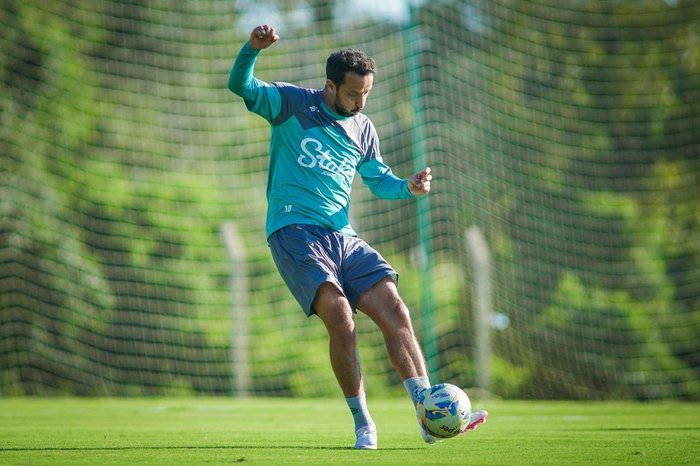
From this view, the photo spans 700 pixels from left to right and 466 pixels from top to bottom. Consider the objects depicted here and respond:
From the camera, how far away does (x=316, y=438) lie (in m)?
5.72

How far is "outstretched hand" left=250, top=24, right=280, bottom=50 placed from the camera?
5.01 m

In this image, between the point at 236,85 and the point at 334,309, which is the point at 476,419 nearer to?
the point at 334,309

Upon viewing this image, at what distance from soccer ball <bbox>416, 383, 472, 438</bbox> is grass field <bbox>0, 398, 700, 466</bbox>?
11 centimetres

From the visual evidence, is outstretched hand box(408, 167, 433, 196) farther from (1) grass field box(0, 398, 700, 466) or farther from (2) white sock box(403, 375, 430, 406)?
(1) grass field box(0, 398, 700, 466)

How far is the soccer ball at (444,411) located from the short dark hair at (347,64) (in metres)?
1.58

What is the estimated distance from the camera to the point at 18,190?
52.6ft

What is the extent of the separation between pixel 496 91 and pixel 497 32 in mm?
1010

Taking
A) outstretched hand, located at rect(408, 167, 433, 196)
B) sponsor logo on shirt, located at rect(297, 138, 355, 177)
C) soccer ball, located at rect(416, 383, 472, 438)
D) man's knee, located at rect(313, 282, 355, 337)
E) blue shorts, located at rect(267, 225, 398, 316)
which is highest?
sponsor logo on shirt, located at rect(297, 138, 355, 177)

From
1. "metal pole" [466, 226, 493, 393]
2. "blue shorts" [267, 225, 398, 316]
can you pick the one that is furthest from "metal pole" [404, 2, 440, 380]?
"blue shorts" [267, 225, 398, 316]

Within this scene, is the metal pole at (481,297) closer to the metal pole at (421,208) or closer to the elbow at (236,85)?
the metal pole at (421,208)

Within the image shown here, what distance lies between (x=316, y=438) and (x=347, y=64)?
2022 millimetres

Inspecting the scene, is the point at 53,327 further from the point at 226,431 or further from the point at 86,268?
the point at 226,431

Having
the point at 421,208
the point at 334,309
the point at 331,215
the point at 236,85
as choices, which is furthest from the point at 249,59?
the point at 421,208

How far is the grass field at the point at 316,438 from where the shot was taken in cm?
445
